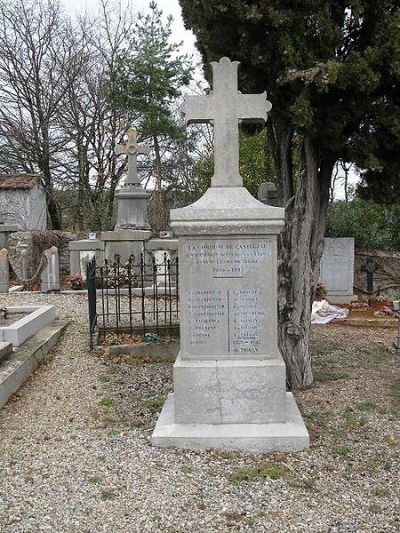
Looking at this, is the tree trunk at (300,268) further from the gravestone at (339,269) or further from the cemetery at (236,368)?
the gravestone at (339,269)

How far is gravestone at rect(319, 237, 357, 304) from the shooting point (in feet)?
37.7

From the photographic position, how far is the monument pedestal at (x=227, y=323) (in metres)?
4.03

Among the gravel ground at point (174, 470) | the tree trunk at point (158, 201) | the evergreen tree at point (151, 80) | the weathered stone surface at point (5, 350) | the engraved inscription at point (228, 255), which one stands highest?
the evergreen tree at point (151, 80)

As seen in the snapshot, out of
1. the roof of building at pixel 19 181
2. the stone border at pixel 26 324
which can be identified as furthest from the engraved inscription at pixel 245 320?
the roof of building at pixel 19 181

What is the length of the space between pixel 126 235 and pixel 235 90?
333 inches

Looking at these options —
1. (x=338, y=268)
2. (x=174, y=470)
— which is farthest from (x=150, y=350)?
(x=338, y=268)

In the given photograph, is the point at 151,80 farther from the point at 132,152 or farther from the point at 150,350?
the point at 150,350

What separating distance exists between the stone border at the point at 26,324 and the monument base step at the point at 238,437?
3.20m

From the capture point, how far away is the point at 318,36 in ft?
15.3

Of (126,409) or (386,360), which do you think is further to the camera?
(386,360)

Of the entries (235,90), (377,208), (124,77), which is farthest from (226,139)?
(124,77)

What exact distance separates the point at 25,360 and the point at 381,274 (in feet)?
28.6

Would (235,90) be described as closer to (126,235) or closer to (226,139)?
(226,139)

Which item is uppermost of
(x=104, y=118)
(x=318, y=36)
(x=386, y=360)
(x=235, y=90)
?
(x=104, y=118)
